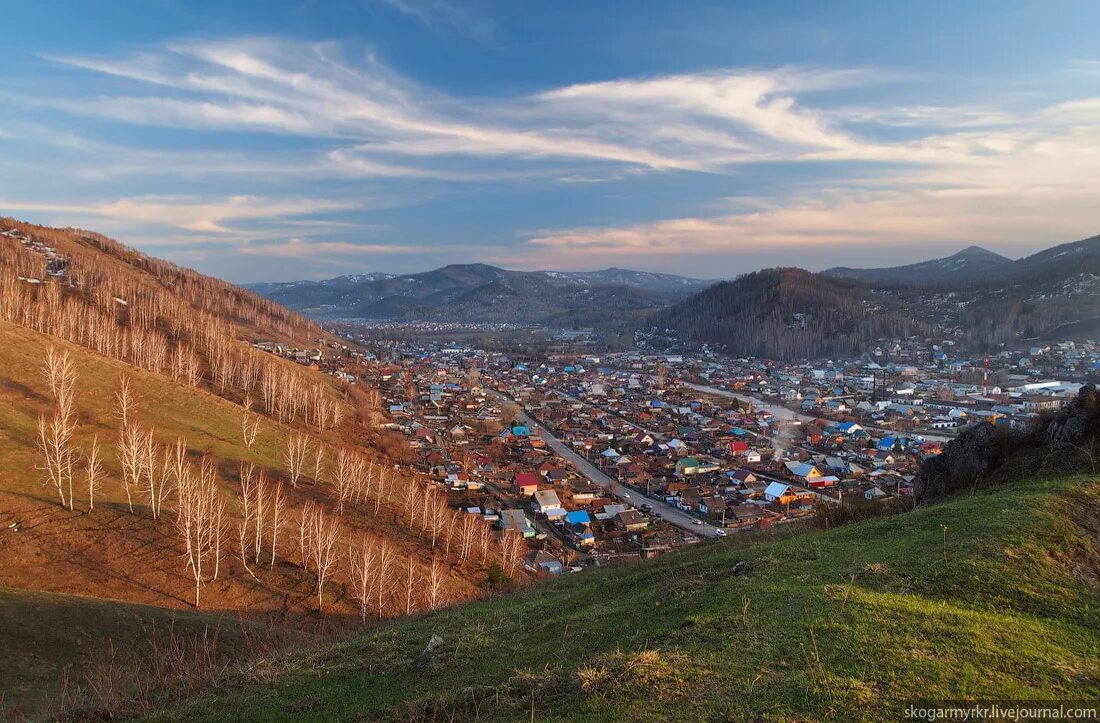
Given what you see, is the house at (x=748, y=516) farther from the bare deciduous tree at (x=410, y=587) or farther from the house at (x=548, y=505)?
the bare deciduous tree at (x=410, y=587)

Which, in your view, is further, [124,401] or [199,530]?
[124,401]

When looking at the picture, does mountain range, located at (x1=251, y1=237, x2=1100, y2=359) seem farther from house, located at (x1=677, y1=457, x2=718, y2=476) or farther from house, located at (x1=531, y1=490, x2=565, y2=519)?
house, located at (x1=531, y1=490, x2=565, y2=519)

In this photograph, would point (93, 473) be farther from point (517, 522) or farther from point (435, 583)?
point (517, 522)

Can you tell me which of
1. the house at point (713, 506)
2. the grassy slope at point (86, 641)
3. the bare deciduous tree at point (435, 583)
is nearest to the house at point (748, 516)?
the house at point (713, 506)

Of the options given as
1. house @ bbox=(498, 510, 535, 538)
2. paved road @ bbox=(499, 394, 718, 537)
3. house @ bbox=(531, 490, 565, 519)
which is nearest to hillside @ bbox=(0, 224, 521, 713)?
house @ bbox=(498, 510, 535, 538)

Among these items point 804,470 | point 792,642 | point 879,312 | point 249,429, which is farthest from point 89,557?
point 879,312

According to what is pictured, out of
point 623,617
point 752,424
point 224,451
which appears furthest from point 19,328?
point 752,424
